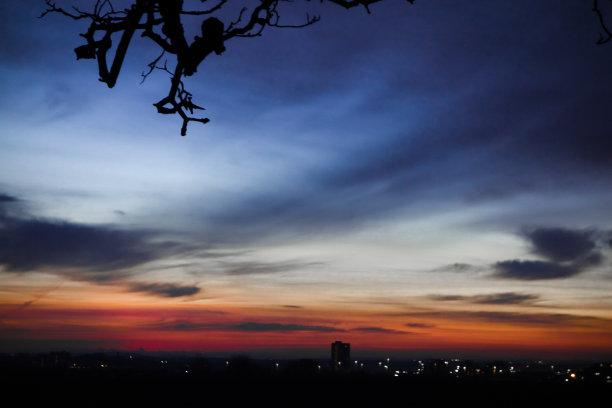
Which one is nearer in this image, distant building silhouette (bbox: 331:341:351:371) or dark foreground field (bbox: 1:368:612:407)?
dark foreground field (bbox: 1:368:612:407)

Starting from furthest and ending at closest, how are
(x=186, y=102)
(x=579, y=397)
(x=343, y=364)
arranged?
1. (x=343, y=364)
2. (x=579, y=397)
3. (x=186, y=102)

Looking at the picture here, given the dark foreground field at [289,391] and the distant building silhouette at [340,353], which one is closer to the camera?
the dark foreground field at [289,391]

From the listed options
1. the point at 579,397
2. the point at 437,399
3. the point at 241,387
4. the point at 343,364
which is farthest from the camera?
the point at 343,364

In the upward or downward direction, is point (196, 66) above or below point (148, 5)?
below

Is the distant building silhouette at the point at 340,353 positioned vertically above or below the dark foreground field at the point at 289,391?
below

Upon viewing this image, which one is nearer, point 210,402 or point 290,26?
point 290,26

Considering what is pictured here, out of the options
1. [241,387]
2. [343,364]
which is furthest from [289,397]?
[343,364]

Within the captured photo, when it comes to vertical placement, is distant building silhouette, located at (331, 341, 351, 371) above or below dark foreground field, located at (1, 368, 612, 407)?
below

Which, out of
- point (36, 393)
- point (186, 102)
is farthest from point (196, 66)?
point (36, 393)

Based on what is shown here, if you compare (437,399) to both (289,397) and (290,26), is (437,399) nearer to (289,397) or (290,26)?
(289,397)

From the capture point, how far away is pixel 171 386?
12.5m

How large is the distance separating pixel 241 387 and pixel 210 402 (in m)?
1.24

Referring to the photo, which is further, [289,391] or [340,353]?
[340,353]

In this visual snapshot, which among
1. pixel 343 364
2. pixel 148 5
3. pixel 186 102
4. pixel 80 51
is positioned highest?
pixel 148 5
